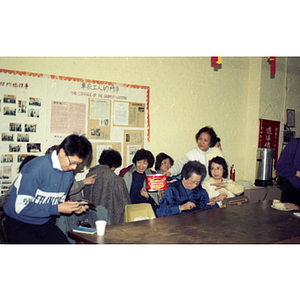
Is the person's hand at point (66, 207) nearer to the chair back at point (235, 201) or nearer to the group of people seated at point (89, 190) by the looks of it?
the group of people seated at point (89, 190)

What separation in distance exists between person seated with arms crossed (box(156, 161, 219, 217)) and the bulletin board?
1403 mm

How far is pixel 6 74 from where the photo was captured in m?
3.15

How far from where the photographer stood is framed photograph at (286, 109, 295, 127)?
5582mm

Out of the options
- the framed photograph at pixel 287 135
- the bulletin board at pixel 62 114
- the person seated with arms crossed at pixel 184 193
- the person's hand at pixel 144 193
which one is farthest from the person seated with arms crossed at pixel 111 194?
the framed photograph at pixel 287 135

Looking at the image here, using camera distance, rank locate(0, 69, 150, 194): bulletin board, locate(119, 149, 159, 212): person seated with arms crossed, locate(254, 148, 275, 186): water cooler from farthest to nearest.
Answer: locate(254, 148, 275, 186): water cooler, locate(119, 149, 159, 212): person seated with arms crossed, locate(0, 69, 150, 194): bulletin board

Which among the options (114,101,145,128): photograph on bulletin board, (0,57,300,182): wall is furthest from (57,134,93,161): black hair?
(114,101,145,128): photograph on bulletin board

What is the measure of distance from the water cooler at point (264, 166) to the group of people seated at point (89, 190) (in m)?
1.55

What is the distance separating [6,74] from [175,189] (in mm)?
2148

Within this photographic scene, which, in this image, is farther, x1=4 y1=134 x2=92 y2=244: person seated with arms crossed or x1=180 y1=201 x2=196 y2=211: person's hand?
x1=180 y1=201 x2=196 y2=211: person's hand

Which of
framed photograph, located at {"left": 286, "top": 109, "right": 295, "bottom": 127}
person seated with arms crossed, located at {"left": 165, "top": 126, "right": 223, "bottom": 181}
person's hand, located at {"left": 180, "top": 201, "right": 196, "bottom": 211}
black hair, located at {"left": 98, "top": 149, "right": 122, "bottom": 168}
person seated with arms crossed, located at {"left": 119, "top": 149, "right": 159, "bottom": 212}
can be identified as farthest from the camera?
framed photograph, located at {"left": 286, "top": 109, "right": 295, "bottom": 127}

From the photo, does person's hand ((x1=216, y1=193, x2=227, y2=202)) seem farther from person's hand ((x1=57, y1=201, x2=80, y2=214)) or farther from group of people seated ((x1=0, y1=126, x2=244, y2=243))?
person's hand ((x1=57, y1=201, x2=80, y2=214))

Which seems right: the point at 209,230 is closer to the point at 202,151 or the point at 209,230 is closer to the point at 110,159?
the point at 110,159

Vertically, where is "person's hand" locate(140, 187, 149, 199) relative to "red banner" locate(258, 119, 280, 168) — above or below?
below

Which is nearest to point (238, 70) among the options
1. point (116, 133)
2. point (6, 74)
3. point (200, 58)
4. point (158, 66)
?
point (200, 58)
